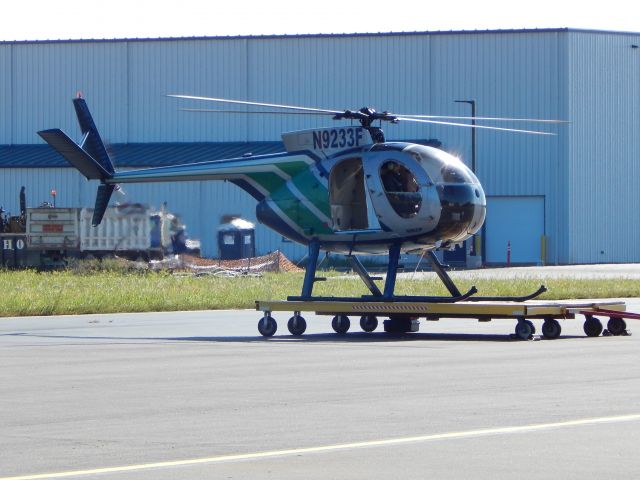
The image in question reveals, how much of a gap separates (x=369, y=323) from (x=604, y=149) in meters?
42.5

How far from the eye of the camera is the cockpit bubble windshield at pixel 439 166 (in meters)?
18.7

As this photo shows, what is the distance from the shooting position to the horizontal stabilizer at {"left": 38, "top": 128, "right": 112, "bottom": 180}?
2189 cm

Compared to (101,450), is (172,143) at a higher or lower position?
higher

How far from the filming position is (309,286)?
19.5 meters

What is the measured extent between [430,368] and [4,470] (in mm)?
6682

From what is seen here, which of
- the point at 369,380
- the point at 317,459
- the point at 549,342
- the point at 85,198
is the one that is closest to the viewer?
the point at 317,459

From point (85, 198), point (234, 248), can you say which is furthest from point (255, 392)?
point (85, 198)

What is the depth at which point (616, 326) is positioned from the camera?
1866 centimetres

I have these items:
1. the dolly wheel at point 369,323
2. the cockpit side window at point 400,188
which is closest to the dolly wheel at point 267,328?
the dolly wheel at point 369,323

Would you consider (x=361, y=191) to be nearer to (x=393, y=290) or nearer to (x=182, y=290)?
(x=393, y=290)

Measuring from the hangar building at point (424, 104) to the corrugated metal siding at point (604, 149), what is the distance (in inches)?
2.4

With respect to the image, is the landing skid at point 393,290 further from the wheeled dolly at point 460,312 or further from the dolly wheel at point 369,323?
the dolly wheel at point 369,323

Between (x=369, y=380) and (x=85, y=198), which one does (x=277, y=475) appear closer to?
(x=369, y=380)

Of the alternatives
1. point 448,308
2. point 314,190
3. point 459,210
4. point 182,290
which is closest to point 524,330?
point 448,308
